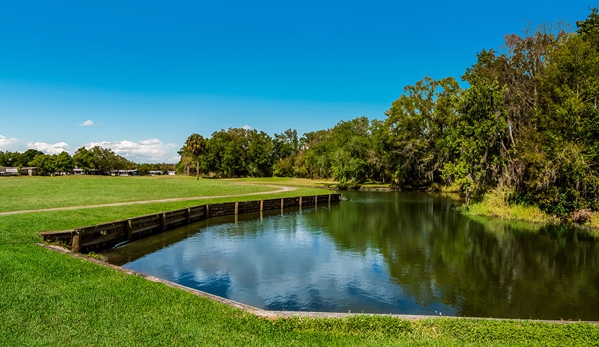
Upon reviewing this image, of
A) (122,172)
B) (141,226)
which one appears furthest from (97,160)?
(141,226)

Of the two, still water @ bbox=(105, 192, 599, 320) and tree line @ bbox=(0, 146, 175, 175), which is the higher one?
tree line @ bbox=(0, 146, 175, 175)

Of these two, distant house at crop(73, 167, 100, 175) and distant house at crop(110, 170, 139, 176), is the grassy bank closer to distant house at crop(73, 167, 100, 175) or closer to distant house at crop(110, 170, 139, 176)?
distant house at crop(73, 167, 100, 175)

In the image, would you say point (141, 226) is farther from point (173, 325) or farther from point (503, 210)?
point (503, 210)

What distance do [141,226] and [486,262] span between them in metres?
18.1

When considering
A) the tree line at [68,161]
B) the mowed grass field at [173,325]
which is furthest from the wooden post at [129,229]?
the tree line at [68,161]

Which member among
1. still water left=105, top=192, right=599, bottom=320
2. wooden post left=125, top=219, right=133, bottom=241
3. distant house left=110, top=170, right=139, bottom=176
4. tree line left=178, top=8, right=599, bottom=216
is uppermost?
tree line left=178, top=8, right=599, bottom=216

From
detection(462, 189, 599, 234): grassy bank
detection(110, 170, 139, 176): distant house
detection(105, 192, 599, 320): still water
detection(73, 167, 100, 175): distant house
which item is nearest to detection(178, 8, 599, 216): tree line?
detection(462, 189, 599, 234): grassy bank

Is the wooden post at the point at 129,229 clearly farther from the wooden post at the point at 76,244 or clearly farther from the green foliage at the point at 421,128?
the green foliage at the point at 421,128

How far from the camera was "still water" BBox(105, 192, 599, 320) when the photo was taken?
11.2 meters

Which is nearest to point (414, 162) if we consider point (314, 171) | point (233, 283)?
point (314, 171)

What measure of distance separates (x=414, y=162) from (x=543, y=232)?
124 feet

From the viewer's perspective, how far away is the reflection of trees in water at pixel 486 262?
11344 millimetres

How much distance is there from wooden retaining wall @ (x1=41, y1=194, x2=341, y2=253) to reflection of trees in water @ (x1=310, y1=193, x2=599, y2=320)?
7.18 metres

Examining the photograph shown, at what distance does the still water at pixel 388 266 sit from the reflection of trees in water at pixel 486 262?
4 cm
